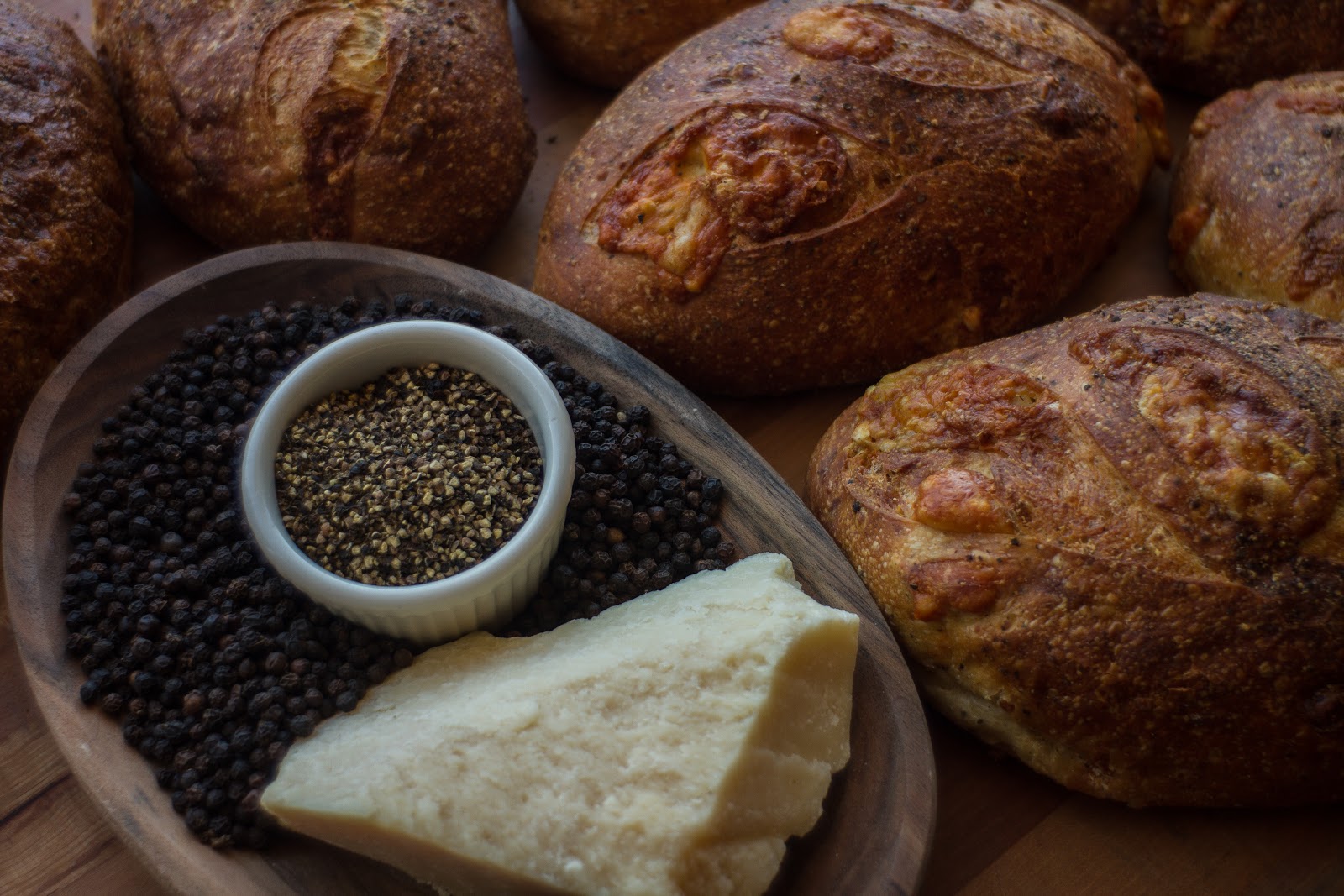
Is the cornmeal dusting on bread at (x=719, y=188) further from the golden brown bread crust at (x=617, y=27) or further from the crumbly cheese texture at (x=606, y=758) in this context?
the crumbly cheese texture at (x=606, y=758)

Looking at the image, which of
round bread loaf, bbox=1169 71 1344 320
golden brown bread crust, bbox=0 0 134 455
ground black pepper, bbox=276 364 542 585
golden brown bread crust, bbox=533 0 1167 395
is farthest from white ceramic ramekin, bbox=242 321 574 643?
round bread loaf, bbox=1169 71 1344 320

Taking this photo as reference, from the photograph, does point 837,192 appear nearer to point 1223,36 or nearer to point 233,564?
point 1223,36

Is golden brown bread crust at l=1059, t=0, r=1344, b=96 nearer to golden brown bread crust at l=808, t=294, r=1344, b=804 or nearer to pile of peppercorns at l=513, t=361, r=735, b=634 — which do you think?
golden brown bread crust at l=808, t=294, r=1344, b=804

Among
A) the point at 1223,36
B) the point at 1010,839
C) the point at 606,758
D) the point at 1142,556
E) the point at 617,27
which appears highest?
the point at 617,27

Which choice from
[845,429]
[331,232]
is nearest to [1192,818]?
[845,429]

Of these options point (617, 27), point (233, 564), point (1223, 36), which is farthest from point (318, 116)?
point (1223, 36)

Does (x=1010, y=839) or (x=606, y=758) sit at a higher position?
(x=606, y=758)

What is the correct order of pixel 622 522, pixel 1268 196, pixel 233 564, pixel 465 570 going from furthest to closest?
→ pixel 1268 196, pixel 622 522, pixel 233 564, pixel 465 570

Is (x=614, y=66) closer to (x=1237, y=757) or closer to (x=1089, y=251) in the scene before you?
(x=1089, y=251)
